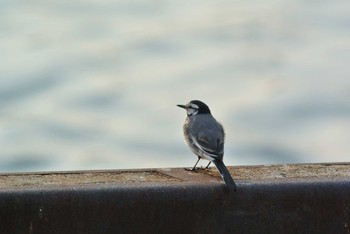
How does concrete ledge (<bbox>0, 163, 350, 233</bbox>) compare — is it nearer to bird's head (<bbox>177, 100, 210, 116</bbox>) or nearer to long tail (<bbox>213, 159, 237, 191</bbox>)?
long tail (<bbox>213, 159, 237, 191</bbox>)

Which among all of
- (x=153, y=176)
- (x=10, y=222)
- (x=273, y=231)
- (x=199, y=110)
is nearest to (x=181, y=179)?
(x=153, y=176)

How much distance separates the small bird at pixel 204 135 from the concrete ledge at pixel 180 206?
0.63 meters

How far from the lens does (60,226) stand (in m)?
5.84

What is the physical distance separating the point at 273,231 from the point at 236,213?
27cm

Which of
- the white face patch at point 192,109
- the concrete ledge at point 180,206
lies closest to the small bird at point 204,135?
the white face patch at point 192,109

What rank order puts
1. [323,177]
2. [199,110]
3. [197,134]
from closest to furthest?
[323,177] < [197,134] < [199,110]

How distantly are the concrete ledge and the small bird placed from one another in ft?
2.08

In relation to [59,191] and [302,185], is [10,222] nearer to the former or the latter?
[59,191]

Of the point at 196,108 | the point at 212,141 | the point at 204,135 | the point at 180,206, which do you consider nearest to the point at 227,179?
the point at 180,206

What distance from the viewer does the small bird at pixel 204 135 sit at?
7.29 metres

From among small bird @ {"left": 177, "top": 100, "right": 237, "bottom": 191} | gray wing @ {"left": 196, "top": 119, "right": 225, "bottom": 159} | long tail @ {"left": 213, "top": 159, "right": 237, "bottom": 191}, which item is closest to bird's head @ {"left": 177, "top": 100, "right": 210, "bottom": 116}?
small bird @ {"left": 177, "top": 100, "right": 237, "bottom": 191}

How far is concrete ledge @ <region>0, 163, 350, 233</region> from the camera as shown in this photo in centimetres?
586

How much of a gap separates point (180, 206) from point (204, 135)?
1.80 m

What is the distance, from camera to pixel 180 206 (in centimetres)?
598
